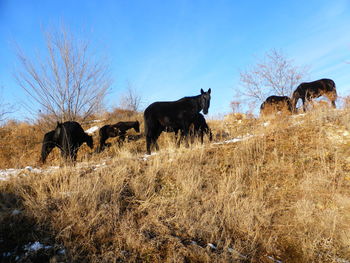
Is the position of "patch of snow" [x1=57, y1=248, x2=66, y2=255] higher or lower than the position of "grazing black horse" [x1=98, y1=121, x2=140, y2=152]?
lower

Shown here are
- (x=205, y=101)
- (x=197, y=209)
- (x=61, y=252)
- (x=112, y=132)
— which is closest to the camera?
(x=61, y=252)

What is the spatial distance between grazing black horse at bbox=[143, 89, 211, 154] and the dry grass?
238 cm

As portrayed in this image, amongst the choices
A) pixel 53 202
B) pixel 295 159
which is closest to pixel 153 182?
pixel 53 202

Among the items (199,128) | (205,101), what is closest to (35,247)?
(205,101)

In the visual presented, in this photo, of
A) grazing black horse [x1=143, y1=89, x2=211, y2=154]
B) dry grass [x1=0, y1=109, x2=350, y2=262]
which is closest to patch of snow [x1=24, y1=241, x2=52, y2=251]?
dry grass [x1=0, y1=109, x2=350, y2=262]

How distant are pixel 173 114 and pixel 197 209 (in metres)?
4.62

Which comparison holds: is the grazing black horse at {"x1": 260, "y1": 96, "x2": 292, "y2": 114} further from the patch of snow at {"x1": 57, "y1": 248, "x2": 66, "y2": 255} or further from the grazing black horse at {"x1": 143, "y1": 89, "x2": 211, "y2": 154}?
the patch of snow at {"x1": 57, "y1": 248, "x2": 66, "y2": 255}

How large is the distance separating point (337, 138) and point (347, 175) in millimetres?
1694

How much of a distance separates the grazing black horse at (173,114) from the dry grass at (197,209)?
2380mm

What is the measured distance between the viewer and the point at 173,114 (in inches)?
297

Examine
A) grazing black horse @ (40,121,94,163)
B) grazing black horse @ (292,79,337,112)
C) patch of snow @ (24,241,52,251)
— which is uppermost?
grazing black horse @ (292,79,337,112)

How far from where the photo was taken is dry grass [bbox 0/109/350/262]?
2.49 meters

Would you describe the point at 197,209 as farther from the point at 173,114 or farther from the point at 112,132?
the point at 112,132

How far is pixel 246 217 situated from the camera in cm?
310
